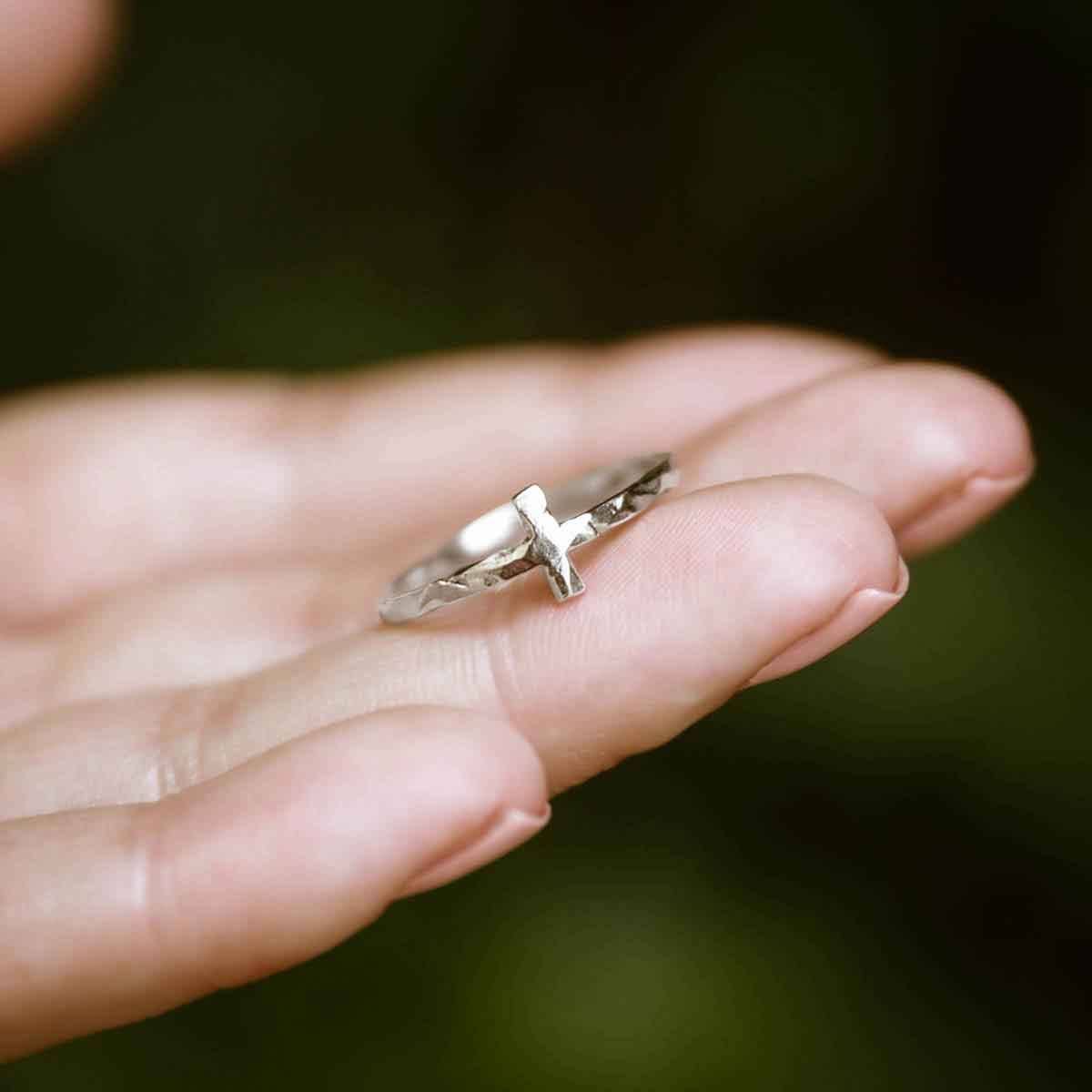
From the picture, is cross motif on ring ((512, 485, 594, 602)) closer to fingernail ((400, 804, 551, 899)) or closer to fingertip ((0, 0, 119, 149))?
fingernail ((400, 804, 551, 899))

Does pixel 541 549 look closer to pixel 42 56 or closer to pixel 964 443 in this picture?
pixel 964 443

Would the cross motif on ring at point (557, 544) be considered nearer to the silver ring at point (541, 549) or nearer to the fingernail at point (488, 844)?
the silver ring at point (541, 549)

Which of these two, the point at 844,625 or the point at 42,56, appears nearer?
the point at 844,625

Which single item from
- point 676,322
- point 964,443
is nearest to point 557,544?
point 964,443

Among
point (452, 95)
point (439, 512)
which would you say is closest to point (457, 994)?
point (439, 512)

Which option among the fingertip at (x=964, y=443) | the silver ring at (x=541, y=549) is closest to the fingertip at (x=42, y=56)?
the silver ring at (x=541, y=549)

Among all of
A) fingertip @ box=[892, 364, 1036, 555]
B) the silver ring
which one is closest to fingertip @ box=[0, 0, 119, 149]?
the silver ring

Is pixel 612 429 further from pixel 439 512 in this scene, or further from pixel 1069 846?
pixel 1069 846
